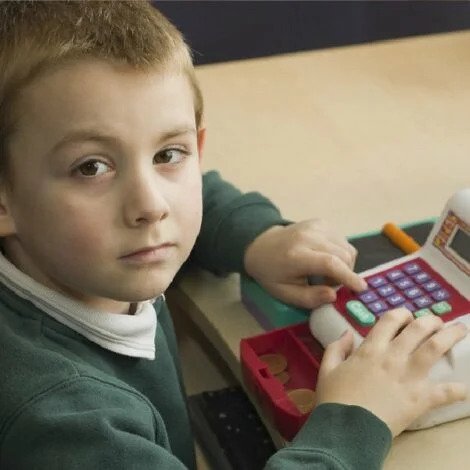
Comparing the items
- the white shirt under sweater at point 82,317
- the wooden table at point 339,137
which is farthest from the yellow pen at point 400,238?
the white shirt under sweater at point 82,317

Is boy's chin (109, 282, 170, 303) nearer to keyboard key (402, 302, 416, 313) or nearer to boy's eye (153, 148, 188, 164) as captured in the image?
boy's eye (153, 148, 188, 164)

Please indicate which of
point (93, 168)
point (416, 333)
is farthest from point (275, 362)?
point (93, 168)

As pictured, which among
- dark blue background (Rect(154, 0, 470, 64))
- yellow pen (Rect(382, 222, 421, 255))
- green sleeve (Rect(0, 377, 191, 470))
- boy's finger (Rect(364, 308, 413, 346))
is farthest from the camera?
dark blue background (Rect(154, 0, 470, 64))

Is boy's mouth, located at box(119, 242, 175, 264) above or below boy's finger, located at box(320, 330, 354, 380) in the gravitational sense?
above

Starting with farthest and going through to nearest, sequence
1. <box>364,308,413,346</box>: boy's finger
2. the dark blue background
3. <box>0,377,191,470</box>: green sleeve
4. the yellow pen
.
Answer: the dark blue background → the yellow pen → <box>364,308,413,346</box>: boy's finger → <box>0,377,191,470</box>: green sleeve

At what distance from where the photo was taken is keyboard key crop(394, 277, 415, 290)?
Answer: 0.62 metres

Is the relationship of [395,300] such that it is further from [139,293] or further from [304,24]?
[304,24]

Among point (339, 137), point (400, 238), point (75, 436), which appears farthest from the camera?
point (339, 137)

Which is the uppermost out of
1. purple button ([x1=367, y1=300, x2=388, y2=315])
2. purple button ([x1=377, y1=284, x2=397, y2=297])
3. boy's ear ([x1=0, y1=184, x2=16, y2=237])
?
boy's ear ([x1=0, y1=184, x2=16, y2=237])

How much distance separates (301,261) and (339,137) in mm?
287

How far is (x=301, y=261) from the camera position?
0.67 meters

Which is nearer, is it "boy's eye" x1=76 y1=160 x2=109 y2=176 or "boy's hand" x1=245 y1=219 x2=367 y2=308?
"boy's eye" x1=76 y1=160 x2=109 y2=176

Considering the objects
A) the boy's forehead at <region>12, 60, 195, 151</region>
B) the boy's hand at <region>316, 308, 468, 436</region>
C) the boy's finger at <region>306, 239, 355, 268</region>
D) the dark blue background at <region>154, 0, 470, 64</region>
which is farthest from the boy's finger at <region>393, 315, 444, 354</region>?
the dark blue background at <region>154, 0, 470, 64</region>

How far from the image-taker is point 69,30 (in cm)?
51
